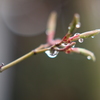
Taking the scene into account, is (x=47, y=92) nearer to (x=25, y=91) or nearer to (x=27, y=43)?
(x=25, y=91)

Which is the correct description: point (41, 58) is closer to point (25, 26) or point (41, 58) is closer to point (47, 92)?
point (47, 92)

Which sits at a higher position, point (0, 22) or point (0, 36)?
point (0, 22)

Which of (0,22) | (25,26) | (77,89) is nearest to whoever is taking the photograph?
(77,89)

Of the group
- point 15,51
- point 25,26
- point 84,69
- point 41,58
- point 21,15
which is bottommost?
point 84,69

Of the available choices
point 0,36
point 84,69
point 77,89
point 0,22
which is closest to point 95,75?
point 84,69

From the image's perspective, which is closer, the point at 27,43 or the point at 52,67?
the point at 52,67

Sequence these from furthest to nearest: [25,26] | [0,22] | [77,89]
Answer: [25,26]
[0,22]
[77,89]
